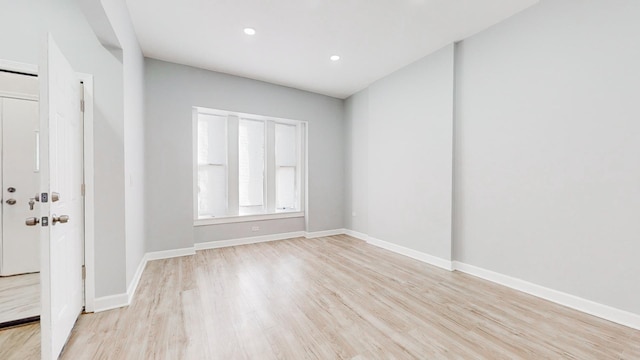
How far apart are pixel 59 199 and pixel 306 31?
2.91 metres

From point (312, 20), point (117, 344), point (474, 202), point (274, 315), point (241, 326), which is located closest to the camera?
point (117, 344)

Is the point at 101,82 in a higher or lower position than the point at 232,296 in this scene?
higher

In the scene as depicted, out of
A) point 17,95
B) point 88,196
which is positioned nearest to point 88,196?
point 88,196

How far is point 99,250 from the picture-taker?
90.9 inches

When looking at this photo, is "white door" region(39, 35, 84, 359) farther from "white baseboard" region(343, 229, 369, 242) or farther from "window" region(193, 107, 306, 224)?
"white baseboard" region(343, 229, 369, 242)

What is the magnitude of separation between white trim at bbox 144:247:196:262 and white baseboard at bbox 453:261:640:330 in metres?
4.06

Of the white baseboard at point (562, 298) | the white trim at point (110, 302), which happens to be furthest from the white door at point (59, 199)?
the white baseboard at point (562, 298)

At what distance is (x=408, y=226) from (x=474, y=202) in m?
1.09

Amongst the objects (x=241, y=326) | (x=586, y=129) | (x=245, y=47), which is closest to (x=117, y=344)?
(x=241, y=326)

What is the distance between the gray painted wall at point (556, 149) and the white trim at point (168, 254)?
160 inches

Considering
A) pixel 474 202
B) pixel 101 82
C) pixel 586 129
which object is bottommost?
pixel 474 202

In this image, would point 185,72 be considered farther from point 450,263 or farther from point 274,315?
point 450,263

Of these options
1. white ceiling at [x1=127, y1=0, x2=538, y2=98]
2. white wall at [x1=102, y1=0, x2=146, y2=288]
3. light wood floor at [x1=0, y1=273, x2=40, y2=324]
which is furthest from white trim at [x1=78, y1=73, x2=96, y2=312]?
white ceiling at [x1=127, y1=0, x2=538, y2=98]

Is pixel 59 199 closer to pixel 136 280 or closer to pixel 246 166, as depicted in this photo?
pixel 136 280
